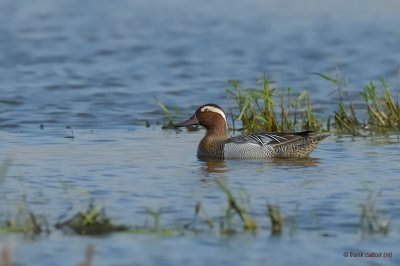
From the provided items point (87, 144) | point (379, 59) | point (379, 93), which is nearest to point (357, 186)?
point (87, 144)

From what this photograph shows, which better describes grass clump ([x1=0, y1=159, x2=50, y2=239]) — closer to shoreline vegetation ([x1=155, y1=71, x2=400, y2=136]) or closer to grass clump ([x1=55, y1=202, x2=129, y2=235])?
grass clump ([x1=55, y1=202, x2=129, y2=235])

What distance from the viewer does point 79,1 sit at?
3027cm

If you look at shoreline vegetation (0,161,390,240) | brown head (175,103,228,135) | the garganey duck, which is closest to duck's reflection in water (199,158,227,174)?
the garganey duck

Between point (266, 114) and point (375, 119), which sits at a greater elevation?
point (266, 114)

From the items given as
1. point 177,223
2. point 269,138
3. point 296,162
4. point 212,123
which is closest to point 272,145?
point 269,138

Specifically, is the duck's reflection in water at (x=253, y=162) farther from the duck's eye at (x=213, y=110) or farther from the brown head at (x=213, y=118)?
the duck's eye at (x=213, y=110)

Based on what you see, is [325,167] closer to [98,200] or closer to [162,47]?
[98,200]

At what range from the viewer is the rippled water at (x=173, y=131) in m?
8.07

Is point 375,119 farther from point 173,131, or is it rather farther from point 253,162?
point 253,162

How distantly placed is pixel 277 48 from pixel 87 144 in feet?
34.9

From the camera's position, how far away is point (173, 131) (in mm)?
14188

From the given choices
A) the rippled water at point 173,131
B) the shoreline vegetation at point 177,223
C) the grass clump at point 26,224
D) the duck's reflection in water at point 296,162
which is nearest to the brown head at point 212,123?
the rippled water at point 173,131

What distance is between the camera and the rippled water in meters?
8.07

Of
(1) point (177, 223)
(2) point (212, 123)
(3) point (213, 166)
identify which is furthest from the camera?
(2) point (212, 123)
